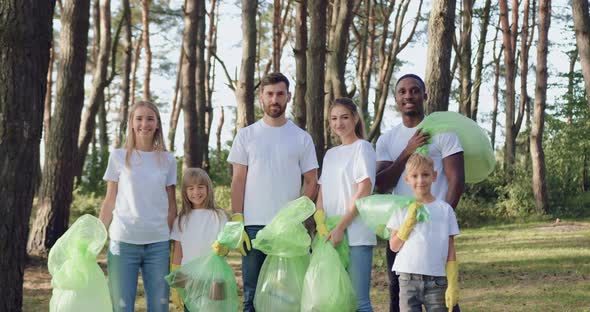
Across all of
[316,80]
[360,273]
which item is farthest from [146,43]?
[360,273]

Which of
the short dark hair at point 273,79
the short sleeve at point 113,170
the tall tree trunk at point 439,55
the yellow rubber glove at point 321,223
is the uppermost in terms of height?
the tall tree trunk at point 439,55

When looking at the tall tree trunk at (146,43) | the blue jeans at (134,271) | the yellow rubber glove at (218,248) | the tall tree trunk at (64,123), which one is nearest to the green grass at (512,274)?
the tall tree trunk at (64,123)

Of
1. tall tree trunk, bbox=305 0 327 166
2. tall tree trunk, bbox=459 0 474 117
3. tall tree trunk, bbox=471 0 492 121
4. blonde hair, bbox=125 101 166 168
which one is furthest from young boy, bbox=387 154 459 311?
tall tree trunk, bbox=471 0 492 121

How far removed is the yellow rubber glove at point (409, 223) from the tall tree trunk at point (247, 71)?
618 cm

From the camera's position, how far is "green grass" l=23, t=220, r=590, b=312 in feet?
23.0

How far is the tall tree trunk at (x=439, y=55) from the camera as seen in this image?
287 inches

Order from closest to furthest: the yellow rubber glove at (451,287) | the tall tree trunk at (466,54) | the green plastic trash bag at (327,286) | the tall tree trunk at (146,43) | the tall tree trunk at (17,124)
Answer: the yellow rubber glove at (451,287)
the green plastic trash bag at (327,286)
the tall tree trunk at (17,124)
the tall tree trunk at (466,54)
the tall tree trunk at (146,43)

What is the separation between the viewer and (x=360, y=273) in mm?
4117

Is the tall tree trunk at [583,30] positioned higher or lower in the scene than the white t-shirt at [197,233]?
higher

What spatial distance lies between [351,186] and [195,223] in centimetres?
109

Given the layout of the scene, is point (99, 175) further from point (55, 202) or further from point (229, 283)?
point (229, 283)

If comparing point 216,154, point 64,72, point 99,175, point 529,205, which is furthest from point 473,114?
point 64,72

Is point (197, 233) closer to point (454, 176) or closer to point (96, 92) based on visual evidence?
point (454, 176)

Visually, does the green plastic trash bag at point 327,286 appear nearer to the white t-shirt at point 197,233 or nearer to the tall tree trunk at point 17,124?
the white t-shirt at point 197,233
